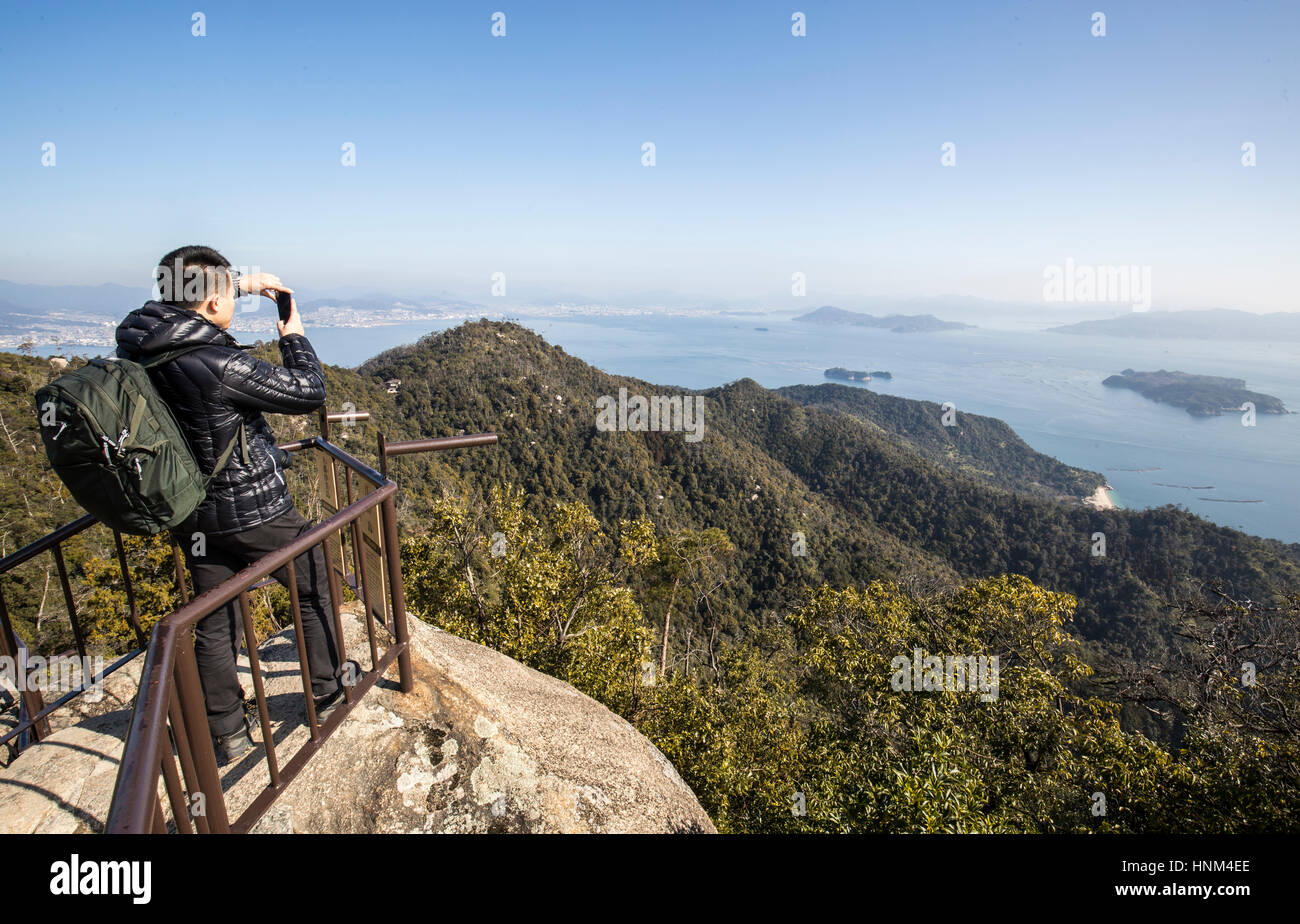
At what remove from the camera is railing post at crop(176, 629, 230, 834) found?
1.57 m

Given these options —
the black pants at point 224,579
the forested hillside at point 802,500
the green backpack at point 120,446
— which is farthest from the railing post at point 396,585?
the forested hillside at point 802,500

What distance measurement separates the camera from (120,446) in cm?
190

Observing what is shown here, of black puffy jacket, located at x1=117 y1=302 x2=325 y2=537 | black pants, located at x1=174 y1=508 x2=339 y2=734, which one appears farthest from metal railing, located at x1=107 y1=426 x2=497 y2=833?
black puffy jacket, located at x1=117 y1=302 x2=325 y2=537

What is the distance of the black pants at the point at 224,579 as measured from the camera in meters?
2.45

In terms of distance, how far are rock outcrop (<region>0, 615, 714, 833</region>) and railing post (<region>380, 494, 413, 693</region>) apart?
180 millimetres

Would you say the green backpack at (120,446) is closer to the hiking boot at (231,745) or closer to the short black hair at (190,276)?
the short black hair at (190,276)

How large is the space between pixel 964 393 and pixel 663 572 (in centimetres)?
17324

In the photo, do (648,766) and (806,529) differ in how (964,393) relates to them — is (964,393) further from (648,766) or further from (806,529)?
(648,766)
